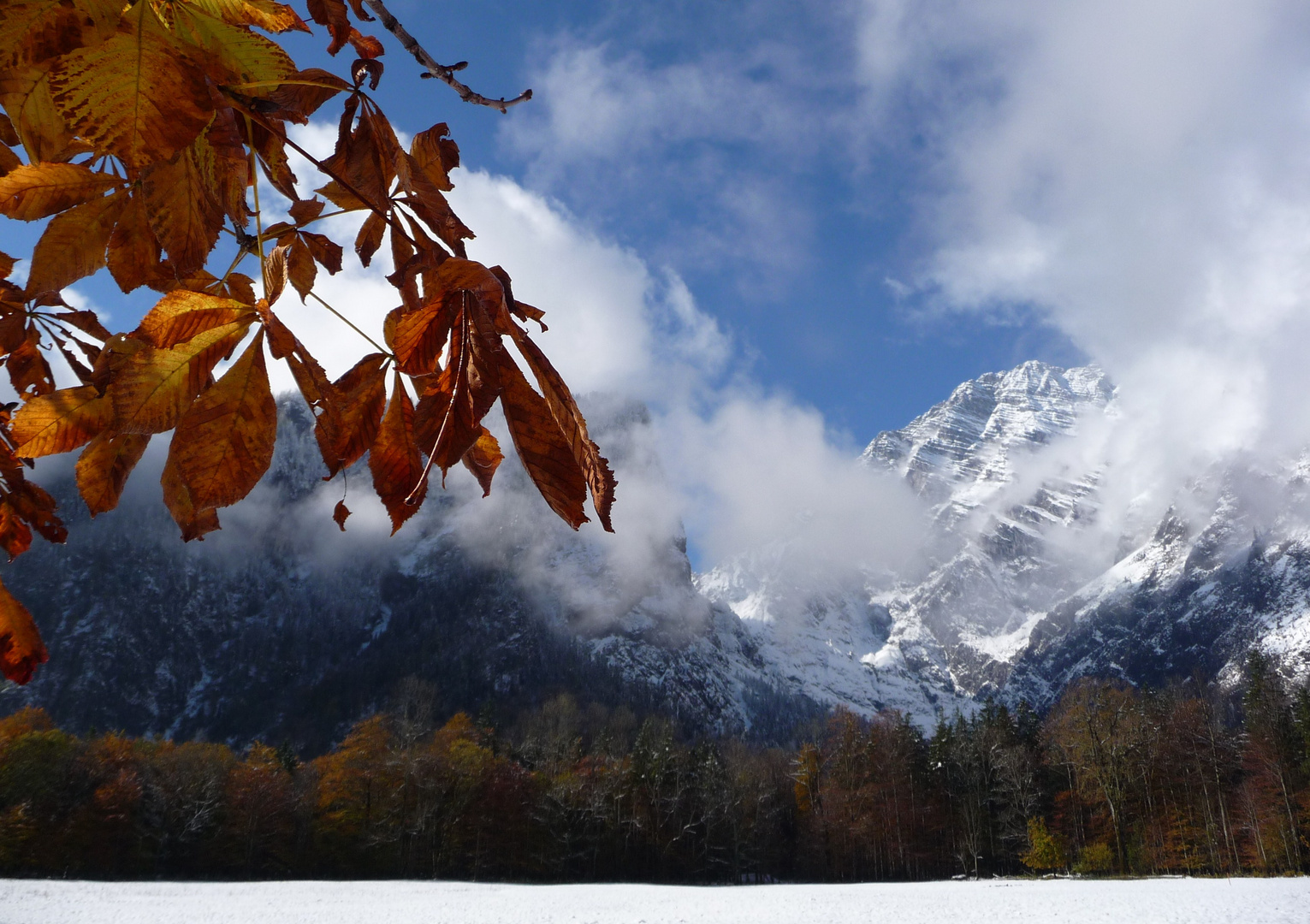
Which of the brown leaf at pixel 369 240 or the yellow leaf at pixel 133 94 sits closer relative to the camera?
the yellow leaf at pixel 133 94

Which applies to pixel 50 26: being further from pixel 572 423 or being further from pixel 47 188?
pixel 572 423

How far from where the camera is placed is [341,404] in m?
0.48

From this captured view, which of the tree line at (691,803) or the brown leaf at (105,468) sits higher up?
the tree line at (691,803)

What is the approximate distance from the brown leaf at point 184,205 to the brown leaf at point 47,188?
0.01m

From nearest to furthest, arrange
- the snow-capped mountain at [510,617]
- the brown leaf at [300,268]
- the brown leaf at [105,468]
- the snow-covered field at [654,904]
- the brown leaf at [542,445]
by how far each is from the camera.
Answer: the brown leaf at [542,445] < the brown leaf at [105,468] < the brown leaf at [300,268] < the snow-covered field at [654,904] < the snow-capped mountain at [510,617]

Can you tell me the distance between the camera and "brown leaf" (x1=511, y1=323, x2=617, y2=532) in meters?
0.38

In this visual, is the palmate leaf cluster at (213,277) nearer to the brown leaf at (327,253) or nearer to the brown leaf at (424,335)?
the brown leaf at (424,335)

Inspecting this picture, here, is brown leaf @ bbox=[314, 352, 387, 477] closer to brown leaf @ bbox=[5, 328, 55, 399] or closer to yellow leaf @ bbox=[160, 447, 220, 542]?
yellow leaf @ bbox=[160, 447, 220, 542]

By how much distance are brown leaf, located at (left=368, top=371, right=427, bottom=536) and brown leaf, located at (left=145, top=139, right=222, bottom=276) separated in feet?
0.48

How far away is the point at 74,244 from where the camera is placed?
515mm

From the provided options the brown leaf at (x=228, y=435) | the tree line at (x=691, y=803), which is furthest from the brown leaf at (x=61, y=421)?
the tree line at (x=691, y=803)

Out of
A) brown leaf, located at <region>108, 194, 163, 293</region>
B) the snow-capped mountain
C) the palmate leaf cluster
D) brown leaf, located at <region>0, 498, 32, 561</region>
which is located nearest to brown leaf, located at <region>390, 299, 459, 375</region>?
the palmate leaf cluster

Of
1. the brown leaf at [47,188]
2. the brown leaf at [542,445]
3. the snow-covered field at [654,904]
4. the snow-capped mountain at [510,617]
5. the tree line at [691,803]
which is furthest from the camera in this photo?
the snow-capped mountain at [510,617]

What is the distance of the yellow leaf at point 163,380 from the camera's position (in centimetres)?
40
